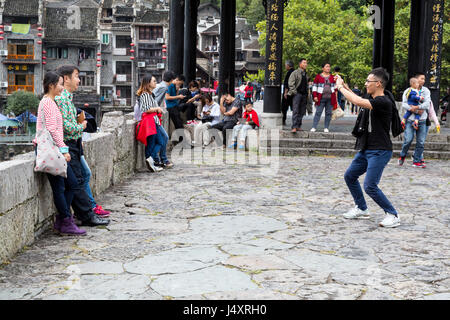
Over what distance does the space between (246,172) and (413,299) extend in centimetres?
665

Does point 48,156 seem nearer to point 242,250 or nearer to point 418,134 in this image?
point 242,250

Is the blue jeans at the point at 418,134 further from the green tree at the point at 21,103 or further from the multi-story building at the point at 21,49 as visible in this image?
the multi-story building at the point at 21,49

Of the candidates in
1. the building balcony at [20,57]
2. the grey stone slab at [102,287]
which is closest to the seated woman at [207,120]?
the grey stone slab at [102,287]

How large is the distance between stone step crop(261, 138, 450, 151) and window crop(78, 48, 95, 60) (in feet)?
141

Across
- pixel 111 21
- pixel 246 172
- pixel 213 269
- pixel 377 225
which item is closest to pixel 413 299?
pixel 213 269

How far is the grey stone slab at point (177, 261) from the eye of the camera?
16.2 feet

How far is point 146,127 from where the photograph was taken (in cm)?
1033

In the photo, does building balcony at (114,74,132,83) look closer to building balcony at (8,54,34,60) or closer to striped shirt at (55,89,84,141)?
building balcony at (8,54,34,60)

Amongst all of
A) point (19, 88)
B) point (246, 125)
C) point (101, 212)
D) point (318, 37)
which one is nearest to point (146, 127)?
point (101, 212)

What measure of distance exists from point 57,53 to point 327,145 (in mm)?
43975

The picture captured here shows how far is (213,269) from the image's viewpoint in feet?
16.2

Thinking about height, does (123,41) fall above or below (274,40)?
above

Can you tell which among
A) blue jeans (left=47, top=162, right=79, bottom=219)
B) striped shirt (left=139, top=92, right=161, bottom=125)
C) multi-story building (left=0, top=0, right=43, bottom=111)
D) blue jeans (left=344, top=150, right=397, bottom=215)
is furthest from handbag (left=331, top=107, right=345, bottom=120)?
multi-story building (left=0, top=0, right=43, bottom=111)
